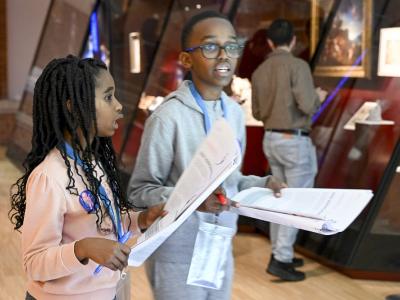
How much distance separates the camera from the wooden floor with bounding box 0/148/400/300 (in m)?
3.98

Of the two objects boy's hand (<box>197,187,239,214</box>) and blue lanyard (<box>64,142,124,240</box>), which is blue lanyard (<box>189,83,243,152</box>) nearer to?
boy's hand (<box>197,187,239,214</box>)

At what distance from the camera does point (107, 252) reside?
1349 millimetres

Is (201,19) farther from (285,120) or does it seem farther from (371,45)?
(371,45)

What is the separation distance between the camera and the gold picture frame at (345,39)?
488cm

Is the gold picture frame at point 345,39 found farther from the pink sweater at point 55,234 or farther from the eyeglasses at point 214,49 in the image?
the pink sweater at point 55,234

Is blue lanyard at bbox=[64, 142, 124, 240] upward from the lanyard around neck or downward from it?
downward

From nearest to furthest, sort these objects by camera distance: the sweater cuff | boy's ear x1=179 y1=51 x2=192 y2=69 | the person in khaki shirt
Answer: the sweater cuff
boy's ear x1=179 y1=51 x2=192 y2=69
the person in khaki shirt

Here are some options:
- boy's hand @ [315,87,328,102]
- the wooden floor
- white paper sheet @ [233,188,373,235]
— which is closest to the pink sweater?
white paper sheet @ [233,188,373,235]

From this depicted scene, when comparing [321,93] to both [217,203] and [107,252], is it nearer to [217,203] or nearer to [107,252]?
[217,203]

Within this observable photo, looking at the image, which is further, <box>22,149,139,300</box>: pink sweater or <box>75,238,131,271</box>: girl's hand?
<box>22,149,139,300</box>: pink sweater

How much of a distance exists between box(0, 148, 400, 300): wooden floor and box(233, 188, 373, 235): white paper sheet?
88.2 inches

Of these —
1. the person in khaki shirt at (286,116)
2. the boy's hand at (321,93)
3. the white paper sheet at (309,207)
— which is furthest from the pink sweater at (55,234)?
the boy's hand at (321,93)

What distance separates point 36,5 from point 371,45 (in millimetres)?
8050

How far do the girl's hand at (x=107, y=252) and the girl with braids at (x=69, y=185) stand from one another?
82 millimetres
